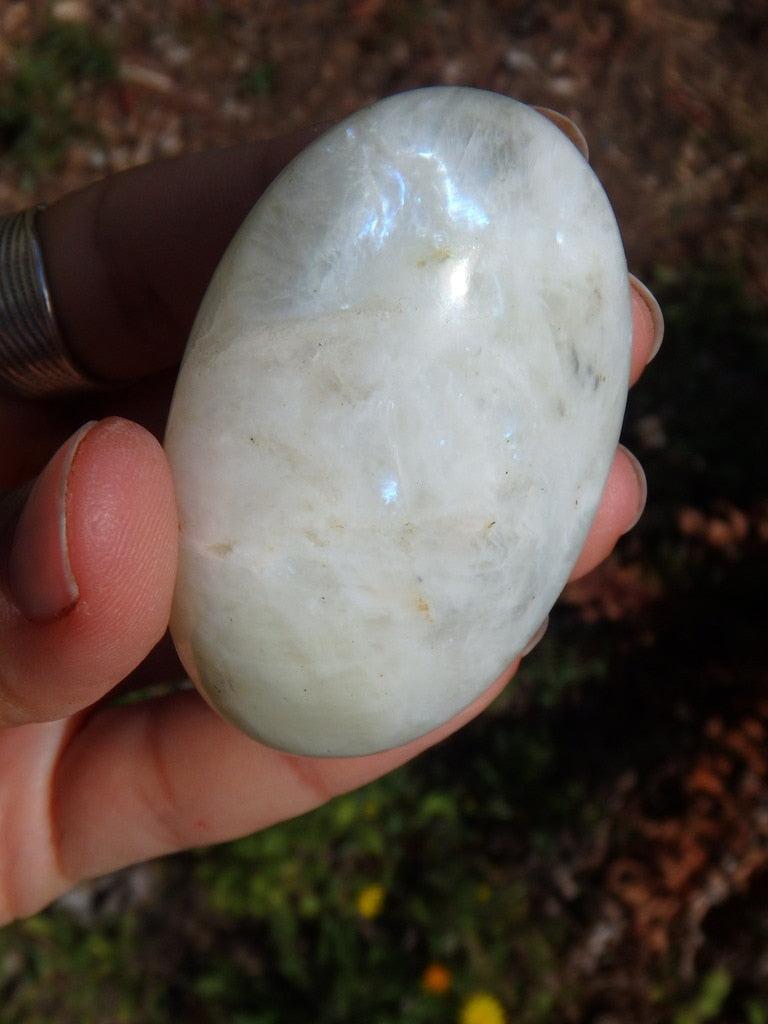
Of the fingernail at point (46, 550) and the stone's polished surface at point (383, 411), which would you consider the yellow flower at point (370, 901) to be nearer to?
the stone's polished surface at point (383, 411)

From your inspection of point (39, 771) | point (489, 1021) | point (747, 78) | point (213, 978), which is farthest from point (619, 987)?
point (747, 78)

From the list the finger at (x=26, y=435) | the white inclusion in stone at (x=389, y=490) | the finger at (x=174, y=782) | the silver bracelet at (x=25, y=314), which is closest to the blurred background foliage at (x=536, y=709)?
the finger at (x=174, y=782)

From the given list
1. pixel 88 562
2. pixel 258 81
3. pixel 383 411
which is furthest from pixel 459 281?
pixel 258 81

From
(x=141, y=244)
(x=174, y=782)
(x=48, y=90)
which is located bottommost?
(x=174, y=782)

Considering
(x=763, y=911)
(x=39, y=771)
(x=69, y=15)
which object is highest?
(x=69, y=15)

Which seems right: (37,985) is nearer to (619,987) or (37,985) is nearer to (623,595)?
(619,987)

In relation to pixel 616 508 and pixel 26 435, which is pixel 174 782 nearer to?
pixel 26 435

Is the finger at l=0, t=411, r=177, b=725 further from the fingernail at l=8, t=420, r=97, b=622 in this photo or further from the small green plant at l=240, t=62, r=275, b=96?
the small green plant at l=240, t=62, r=275, b=96
